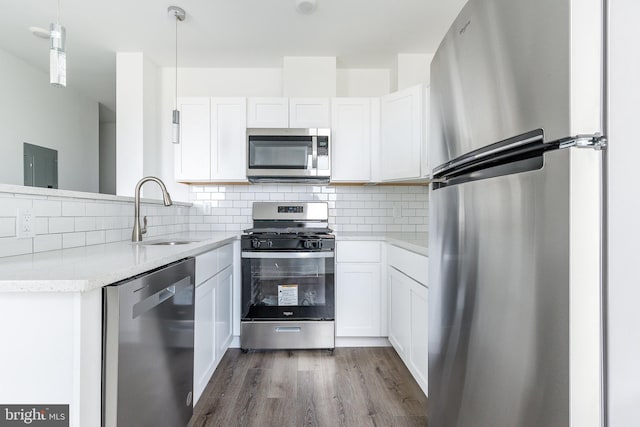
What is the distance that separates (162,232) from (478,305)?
2300 millimetres

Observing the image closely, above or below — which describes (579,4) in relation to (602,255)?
above

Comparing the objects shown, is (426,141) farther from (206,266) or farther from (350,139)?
(206,266)

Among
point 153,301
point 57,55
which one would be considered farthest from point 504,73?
point 57,55

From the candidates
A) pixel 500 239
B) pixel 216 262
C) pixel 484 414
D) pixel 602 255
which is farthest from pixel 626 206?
pixel 216 262

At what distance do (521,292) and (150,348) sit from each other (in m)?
1.08

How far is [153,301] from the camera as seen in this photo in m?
1.05

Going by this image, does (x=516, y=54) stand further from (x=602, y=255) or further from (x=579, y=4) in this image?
(x=602, y=255)

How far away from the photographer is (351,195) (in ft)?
9.97

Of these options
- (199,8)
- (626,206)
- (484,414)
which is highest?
(199,8)

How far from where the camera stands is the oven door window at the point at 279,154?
8.58 ft

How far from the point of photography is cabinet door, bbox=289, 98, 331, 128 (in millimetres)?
2699

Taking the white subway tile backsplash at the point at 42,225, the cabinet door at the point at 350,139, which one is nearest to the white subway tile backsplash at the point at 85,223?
the white subway tile backsplash at the point at 42,225

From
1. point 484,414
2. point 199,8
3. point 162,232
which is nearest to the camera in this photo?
point 484,414

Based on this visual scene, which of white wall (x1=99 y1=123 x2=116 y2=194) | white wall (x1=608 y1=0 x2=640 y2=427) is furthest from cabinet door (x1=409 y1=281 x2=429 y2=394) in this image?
white wall (x1=99 y1=123 x2=116 y2=194)
